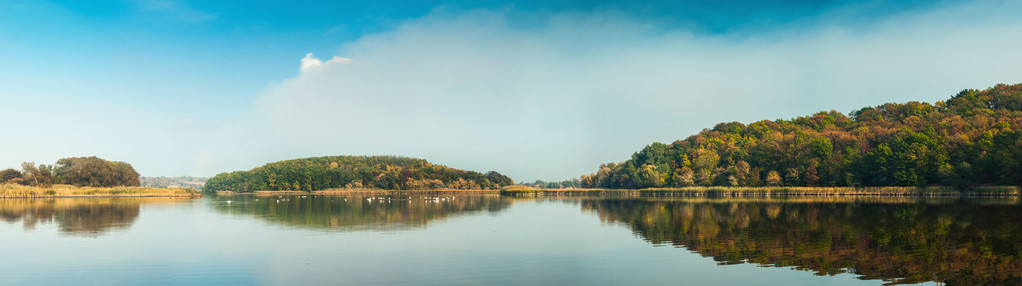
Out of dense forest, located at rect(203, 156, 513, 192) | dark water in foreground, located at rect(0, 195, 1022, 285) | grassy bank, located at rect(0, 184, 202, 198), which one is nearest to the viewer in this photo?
dark water in foreground, located at rect(0, 195, 1022, 285)

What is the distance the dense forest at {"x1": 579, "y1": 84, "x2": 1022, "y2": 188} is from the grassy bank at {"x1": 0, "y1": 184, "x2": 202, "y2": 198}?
267ft

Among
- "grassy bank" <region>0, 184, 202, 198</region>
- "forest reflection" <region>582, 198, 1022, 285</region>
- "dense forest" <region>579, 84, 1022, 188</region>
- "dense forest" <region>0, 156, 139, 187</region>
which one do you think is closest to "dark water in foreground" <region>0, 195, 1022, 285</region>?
"forest reflection" <region>582, 198, 1022, 285</region>

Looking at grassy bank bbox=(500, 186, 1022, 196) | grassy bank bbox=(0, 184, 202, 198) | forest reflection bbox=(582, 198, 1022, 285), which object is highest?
grassy bank bbox=(0, 184, 202, 198)

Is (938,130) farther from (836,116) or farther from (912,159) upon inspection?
(836,116)

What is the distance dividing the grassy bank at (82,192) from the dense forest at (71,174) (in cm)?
822

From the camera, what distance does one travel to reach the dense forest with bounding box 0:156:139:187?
276 ft

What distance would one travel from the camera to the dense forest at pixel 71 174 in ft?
276

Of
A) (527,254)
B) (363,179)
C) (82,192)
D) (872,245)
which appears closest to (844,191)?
(872,245)

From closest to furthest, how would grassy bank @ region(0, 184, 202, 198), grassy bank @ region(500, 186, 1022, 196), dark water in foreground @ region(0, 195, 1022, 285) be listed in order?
dark water in foreground @ region(0, 195, 1022, 285)
grassy bank @ region(500, 186, 1022, 196)
grassy bank @ region(0, 184, 202, 198)

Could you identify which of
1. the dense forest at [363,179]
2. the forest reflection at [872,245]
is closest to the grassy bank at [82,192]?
the dense forest at [363,179]

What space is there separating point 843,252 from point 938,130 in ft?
293

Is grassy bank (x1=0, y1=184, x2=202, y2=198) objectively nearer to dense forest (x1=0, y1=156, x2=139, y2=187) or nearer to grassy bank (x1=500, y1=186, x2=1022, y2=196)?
dense forest (x1=0, y1=156, x2=139, y2=187)

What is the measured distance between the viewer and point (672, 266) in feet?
50.9

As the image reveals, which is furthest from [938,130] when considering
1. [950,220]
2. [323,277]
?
[323,277]
